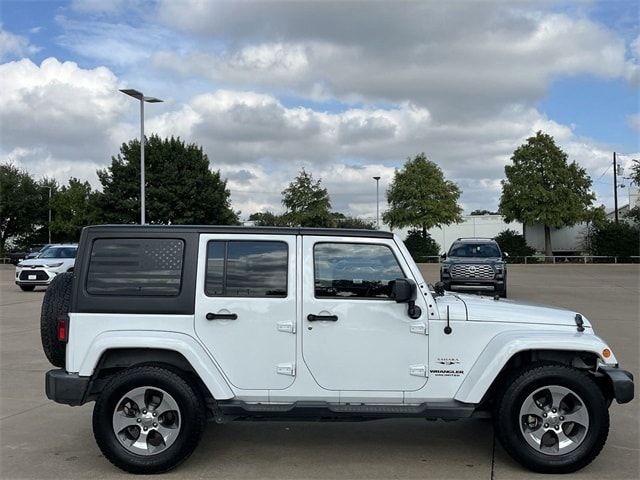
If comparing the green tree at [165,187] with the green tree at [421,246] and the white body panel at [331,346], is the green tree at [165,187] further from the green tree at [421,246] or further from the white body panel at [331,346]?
the white body panel at [331,346]

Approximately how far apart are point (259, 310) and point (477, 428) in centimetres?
259

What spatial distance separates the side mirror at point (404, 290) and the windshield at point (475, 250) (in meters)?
16.1

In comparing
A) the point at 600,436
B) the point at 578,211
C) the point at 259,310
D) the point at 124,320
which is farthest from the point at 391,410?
the point at 578,211

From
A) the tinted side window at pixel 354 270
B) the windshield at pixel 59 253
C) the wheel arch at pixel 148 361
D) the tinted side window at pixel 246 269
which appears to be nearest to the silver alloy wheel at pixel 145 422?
the wheel arch at pixel 148 361

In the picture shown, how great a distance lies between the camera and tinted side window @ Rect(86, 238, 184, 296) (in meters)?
4.98

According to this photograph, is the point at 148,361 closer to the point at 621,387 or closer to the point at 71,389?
the point at 71,389

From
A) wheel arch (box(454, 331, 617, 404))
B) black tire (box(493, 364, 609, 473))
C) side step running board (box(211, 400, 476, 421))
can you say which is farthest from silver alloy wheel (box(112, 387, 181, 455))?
black tire (box(493, 364, 609, 473))

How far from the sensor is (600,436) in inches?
187

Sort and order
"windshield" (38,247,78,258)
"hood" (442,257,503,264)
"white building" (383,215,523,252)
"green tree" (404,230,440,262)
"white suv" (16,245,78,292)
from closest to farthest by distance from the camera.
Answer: "hood" (442,257,503,264)
"white suv" (16,245,78,292)
"windshield" (38,247,78,258)
"green tree" (404,230,440,262)
"white building" (383,215,523,252)

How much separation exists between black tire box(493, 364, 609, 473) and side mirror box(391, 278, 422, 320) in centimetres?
89

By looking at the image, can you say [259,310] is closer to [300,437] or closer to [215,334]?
[215,334]

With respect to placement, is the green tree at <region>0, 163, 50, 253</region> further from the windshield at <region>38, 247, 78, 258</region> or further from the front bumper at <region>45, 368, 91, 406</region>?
the front bumper at <region>45, 368, 91, 406</region>

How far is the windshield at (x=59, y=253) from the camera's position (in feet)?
75.2

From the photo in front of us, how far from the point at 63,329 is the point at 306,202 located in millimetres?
47801
